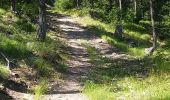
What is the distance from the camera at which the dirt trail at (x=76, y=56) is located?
1377cm

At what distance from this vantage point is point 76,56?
24500 millimetres

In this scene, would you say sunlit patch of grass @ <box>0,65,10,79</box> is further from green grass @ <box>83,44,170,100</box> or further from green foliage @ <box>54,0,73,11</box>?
green foliage @ <box>54,0,73,11</box>

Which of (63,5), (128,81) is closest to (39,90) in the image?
(128,81)

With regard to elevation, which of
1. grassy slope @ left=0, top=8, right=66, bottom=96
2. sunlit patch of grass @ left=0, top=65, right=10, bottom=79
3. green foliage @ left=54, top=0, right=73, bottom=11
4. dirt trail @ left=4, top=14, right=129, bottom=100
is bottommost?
green foliage @ left=54, top=0, right=73, bottom=11

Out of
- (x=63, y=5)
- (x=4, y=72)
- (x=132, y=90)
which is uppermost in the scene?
(x=4, y=72)

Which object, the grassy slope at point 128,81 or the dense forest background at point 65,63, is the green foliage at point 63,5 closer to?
the dense forest background at point 65,63

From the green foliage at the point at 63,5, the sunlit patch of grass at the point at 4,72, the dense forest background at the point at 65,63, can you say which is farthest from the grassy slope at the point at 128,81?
the green foliage at the point at 63,5

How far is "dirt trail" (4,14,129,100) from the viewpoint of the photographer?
45.2ft

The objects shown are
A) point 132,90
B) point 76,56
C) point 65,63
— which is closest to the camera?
point 132,90

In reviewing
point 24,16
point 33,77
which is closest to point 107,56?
point 24,16

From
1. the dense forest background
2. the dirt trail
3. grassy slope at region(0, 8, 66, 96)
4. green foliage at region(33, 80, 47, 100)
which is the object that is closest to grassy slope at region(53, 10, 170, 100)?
the dense forest background

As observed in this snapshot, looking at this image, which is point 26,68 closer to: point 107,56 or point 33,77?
point 33,77

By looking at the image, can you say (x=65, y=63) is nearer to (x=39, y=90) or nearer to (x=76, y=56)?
(x=76, y=56)

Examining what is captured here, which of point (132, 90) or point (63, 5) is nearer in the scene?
point (132, 90)
